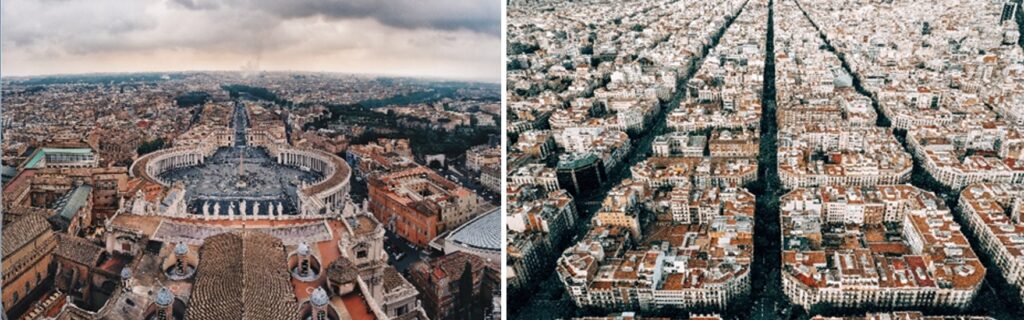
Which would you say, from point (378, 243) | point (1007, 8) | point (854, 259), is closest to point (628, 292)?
point (854, 259)

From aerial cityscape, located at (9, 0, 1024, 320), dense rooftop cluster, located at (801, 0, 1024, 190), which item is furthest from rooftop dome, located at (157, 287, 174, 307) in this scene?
dense rooftop cluster, located at (801, 0, 1024, 190)

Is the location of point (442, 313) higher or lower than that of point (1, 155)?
lower

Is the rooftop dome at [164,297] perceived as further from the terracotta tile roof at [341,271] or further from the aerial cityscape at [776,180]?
the aerial cityscape at [776,180]

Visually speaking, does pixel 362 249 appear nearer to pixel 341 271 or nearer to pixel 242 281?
pixel 341 271

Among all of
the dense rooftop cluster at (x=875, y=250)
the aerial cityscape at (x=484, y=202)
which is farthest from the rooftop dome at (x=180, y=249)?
the dense rooftop cluster at (x=875, y=250)

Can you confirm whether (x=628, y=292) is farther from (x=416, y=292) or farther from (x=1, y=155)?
(x=1, y=155)

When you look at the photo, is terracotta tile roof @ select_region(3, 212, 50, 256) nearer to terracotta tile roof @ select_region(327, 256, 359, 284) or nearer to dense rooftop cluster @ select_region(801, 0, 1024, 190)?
terracotta tile roof @ select_region(327, 256, 359, 284)
